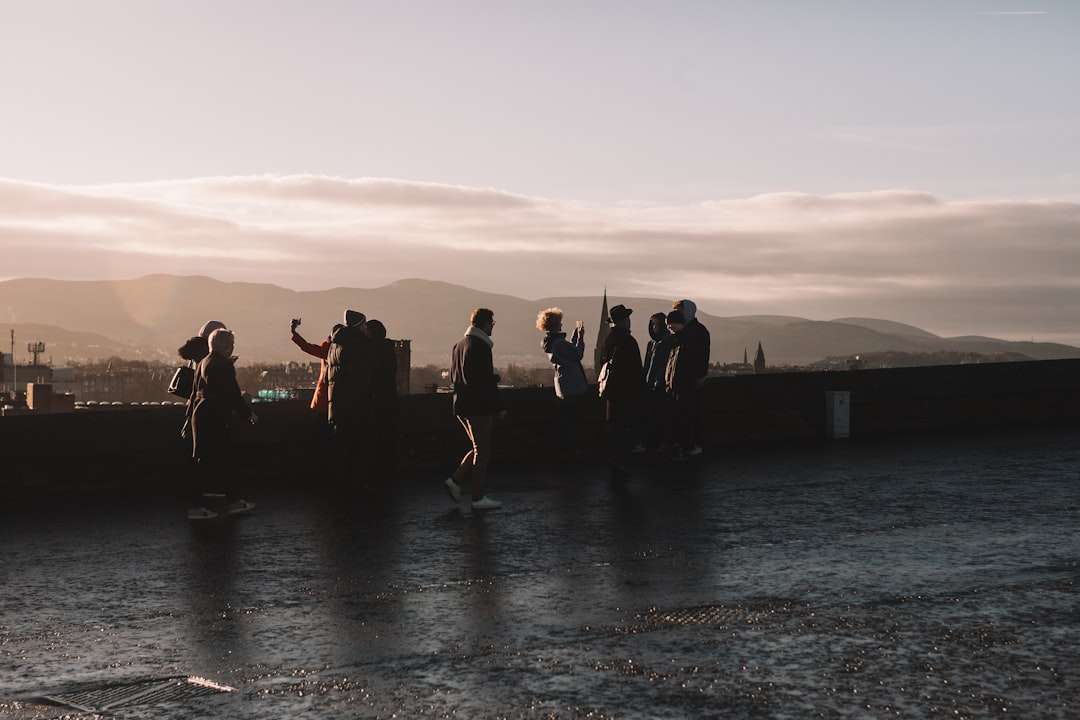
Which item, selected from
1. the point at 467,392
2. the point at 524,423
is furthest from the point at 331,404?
the point at 524,423

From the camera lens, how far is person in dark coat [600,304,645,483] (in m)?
14.0

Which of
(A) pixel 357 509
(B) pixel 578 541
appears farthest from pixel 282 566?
(A) pixel 357 509

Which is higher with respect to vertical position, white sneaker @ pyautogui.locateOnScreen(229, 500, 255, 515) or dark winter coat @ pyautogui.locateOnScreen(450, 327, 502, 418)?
dark winter coat @ pyautogui.locateOnScreen(450, 327, 502, 418)

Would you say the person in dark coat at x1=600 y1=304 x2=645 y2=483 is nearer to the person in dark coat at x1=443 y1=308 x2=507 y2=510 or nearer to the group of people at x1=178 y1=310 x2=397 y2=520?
the group of people at x1=178 y1=310 x2=397 y2=520

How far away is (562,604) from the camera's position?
7.46m

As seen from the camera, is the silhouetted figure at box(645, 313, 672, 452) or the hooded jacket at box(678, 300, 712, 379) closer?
the hooded jacket at box(678, 300, 712, 379)

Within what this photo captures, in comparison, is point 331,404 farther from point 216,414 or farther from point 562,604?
point 562,604

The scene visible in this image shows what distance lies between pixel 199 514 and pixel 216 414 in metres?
0.89

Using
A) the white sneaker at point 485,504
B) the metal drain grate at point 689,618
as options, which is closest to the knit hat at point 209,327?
the white sneaker at point 485,504

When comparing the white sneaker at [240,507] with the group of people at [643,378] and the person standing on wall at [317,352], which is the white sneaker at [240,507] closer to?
the person standing on wall at [317,352]

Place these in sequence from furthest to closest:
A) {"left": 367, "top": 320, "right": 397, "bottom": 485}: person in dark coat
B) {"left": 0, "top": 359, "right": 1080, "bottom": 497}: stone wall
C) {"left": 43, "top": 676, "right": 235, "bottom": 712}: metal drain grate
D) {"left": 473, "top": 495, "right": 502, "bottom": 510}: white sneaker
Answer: {"left": 367, "top": 320, "right": 397, "bottom": 485}: person in dark coat → {"left": 0, "top": 359, "right": 1080, "bottom": 497}: stone wall → {"left": 473, "top": 495, "right": 502, "bottom": 510}: white sneaker → {"left": 43, "top": 676, "right": 235, "bottom": 712}: metal drain grate

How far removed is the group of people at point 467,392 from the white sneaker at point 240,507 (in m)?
0.02

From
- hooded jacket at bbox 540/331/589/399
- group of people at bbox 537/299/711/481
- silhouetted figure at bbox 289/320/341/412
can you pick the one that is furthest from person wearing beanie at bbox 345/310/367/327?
hooded jacket at bbox 540/331/589/399

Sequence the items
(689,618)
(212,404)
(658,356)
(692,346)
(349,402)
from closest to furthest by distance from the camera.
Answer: (689,618) → (212,404) → (349,402) → (692,346) → (658,356)
